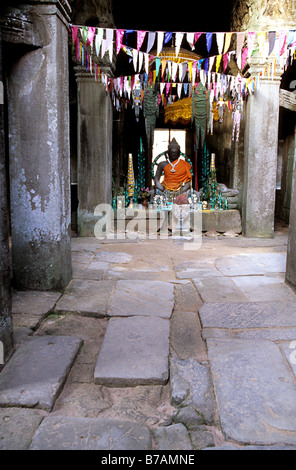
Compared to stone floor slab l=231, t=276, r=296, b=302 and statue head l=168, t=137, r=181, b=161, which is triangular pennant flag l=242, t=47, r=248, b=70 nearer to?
statue head l=168, t=137, r=181, b=161

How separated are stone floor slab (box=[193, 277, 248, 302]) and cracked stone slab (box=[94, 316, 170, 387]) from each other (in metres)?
0.84

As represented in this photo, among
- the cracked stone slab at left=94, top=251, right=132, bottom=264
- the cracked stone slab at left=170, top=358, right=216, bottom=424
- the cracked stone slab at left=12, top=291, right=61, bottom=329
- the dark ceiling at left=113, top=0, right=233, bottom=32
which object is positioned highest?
the dark ceiling at left=113, top=0, right=233, bottom=32

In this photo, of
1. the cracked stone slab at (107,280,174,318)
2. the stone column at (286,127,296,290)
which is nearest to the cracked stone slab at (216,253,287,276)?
the stone column at (286,127,296,290)

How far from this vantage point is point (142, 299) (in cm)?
403

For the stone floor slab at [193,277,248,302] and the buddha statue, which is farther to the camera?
the buddha statue

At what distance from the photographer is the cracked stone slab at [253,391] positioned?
6.68 ft

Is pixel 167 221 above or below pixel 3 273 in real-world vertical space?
below

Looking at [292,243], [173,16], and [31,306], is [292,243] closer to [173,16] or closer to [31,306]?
[31,306]

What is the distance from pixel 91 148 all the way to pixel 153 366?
573 centimetres

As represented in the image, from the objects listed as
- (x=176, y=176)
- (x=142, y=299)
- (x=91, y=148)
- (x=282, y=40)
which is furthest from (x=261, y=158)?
(x=142, y=299)

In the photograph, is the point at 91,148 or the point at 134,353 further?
the point at 91,148

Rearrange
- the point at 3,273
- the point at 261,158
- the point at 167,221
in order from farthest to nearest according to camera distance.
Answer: the point at 167,221, the point at 261,158, the point at 3,273

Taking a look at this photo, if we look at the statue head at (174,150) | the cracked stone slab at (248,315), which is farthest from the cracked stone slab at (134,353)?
the statue head at (174,150)

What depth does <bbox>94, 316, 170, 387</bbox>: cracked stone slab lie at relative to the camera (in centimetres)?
254
